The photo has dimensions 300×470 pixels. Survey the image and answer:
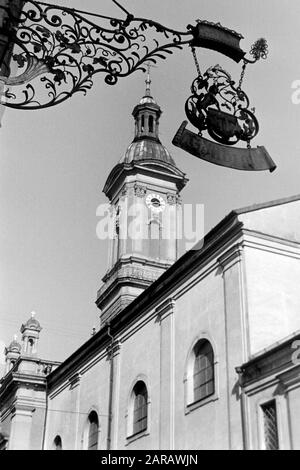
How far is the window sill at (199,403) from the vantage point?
17031 millimetres

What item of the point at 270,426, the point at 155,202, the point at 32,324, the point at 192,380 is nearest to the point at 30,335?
the point at 32,324

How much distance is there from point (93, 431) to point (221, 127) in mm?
22260

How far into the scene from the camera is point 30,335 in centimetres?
3688

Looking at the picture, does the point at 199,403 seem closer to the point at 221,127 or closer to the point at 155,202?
the point at 221,127

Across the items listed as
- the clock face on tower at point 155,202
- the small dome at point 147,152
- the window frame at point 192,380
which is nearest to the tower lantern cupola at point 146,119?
the small dome at point 147,152

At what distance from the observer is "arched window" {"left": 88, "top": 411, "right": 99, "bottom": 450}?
84.9 ft

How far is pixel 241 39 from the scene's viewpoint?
6266 mm

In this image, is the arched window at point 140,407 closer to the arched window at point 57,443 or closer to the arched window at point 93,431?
the arched window at point 93,431

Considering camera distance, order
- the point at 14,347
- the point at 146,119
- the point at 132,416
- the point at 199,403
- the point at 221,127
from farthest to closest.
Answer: the point at 14,347 < the point at 146,119 < the point at 132,416 < the point at 199,403 < the point at 221,127

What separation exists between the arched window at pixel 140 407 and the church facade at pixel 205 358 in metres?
0.04

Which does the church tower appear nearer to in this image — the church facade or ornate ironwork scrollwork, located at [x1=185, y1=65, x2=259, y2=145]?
the church facade

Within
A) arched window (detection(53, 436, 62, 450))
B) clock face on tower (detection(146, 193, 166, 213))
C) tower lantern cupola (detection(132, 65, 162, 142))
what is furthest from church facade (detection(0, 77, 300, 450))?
tower lantern cupola (detection(132, 65, 162, 142))

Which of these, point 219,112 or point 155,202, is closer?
point 219,112
